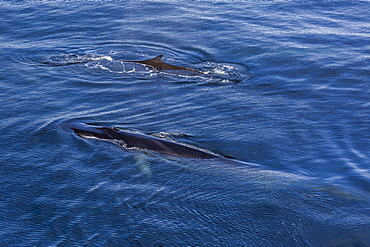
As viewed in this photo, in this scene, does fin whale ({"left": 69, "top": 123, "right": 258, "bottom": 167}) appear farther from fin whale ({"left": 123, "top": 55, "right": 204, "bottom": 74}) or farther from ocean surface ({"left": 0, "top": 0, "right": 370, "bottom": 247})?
fin whale ({"left": 123, "top": 55, "right": 204, "bottom": 74})

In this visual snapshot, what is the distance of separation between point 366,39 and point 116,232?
21.0 metres

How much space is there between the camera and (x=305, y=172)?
14.3 meters

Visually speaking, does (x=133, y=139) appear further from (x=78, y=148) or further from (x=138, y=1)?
(x=138, y=1)

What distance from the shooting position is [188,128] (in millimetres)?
17172

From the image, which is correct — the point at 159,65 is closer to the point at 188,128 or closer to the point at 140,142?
the point at 188,128

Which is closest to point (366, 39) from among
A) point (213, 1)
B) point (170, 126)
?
point (213, 1)

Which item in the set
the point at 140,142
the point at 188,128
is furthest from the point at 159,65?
the point at 140,142

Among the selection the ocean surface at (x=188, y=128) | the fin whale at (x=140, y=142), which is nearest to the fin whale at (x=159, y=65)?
the ocean surface at (x=188, y=128)

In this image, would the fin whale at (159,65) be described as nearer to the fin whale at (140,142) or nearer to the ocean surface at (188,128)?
the ocean surface at (188,128)

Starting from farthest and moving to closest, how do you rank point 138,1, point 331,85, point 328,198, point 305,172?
point 138,1 → point 331,85 → point 305,172 → point 328,198

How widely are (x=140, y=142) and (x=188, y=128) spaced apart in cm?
219

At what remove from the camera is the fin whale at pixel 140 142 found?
49.1 ft

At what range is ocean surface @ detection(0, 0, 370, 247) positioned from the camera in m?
12.1

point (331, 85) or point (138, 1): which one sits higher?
point (138, 1)
